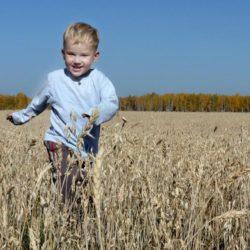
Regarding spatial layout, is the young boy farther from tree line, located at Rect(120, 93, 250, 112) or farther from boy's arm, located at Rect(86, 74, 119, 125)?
tree line, located at Rect(120, 93, 250, 112)

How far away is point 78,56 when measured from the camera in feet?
10.0

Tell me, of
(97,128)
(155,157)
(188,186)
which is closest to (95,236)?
(188,186)

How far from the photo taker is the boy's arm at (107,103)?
9.59 ft

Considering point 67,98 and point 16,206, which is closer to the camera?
point 16,206

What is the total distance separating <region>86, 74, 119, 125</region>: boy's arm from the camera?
2.92 meters

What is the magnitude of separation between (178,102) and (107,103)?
69560mm

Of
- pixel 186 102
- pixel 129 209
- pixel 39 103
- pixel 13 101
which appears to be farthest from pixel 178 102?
pixel 129 209

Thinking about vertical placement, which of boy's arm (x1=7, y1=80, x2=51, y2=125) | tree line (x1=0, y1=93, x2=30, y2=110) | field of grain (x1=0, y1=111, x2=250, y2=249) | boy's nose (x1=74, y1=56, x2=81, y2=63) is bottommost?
tree line (x1=0, y1=93, x2=30, y2=110)

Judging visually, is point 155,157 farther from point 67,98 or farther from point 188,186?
point 188,186

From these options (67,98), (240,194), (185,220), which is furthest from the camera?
(67,98)

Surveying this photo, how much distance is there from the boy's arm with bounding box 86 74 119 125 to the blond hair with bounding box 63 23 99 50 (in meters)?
0.24

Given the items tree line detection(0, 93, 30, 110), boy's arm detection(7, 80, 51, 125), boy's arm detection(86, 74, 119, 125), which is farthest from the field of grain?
tree line detection(0, 93, 30, 110)

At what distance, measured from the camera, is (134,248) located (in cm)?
218

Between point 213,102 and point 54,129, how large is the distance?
7067 centimetres
